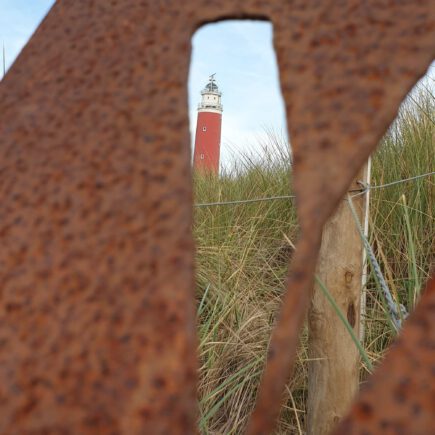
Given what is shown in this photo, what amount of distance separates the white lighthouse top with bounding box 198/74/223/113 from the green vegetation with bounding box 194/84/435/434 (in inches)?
502

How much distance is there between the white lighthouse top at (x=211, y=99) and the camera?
1600cm

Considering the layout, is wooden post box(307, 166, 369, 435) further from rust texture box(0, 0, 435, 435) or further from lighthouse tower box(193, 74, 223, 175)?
lighthouse tower box(193, 74, 223, 175)

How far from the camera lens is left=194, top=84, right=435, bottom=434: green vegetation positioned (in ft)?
6.56

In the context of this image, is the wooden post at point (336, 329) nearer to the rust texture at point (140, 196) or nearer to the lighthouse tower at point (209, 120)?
the rust texture at point (140, 196)

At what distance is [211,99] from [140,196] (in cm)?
1637

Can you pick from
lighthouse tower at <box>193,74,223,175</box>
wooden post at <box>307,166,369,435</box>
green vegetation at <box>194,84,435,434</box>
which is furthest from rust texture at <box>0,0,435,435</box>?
lighthouse tower at <box>193,74,223,175</box>

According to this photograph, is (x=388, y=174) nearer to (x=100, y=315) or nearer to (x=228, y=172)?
(x=228, y=172)

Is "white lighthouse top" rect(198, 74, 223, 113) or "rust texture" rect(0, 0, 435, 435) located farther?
"white lighthouse top" rect(198, 74, 223, 113)

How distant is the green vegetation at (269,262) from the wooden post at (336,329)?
0.33ft

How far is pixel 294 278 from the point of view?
297 millimetres

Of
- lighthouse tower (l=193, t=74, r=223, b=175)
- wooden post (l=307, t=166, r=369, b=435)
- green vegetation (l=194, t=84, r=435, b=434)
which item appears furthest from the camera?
lighthouse tower (l=193, t=74, r=223, b=175)

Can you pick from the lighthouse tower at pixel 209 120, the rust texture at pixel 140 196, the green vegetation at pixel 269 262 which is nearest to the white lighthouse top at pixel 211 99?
the lighthouse tower at pixel 209 120

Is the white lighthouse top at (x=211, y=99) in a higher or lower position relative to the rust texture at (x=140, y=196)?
higher

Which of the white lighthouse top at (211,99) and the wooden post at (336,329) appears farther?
the white lighthouse top at (211,99)
